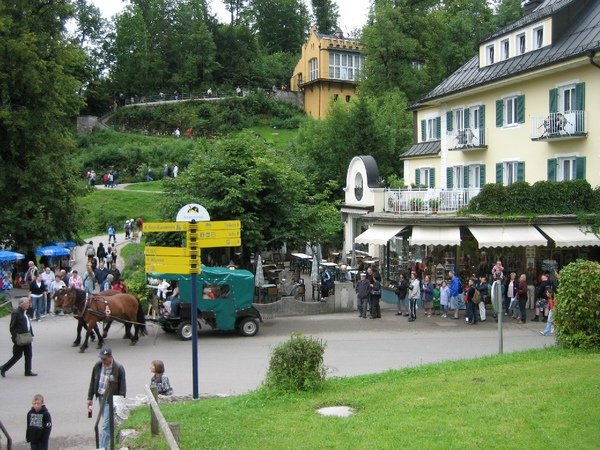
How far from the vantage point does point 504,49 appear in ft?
110

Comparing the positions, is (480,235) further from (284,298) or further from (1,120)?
(1,120)

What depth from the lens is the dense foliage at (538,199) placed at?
1065 inches

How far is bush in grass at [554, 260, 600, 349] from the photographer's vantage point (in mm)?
14672

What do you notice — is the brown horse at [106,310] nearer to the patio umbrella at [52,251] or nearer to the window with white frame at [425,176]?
the patio umbrella at [52,251]

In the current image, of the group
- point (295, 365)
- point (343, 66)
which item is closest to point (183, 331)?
point (295, 365)

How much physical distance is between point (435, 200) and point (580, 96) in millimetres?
6637

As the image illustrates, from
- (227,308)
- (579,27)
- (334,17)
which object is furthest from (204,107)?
(227,308)

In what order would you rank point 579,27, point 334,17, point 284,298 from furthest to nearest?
1. point 334,17
2. point 579,27
3. point 284,298

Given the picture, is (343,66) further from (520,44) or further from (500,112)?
(500,112)

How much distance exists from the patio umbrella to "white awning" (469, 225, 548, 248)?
19501mm

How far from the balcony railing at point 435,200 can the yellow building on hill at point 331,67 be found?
50702 mm

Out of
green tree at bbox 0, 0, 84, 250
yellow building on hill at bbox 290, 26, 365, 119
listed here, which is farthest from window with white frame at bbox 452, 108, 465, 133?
yellow building on hill at bbox 290, 26, 365, 119

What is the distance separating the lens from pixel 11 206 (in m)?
33.6

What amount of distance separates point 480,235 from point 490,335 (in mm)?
5413
